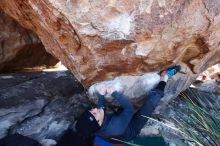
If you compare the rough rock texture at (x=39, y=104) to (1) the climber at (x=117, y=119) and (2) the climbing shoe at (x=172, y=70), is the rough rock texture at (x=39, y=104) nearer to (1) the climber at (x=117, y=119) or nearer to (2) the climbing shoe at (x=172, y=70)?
(1) the climber at (x=117, y=119)

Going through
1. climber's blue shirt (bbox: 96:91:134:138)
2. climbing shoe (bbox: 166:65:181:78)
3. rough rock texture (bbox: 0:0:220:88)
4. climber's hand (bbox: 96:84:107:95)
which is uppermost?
rough rock texture (bbox: 0:0:220:88)

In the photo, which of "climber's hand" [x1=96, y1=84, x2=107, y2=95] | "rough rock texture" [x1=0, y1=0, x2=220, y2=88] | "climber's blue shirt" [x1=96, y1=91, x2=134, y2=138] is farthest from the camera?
"climber's hand" [x1=96, y1=84, x2=107, y2=95]

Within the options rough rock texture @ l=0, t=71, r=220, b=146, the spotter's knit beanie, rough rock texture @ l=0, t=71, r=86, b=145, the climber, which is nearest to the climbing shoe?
the climber

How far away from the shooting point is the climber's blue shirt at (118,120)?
343 cm

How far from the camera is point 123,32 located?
309 centimetres

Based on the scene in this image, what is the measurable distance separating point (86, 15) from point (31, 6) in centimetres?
55

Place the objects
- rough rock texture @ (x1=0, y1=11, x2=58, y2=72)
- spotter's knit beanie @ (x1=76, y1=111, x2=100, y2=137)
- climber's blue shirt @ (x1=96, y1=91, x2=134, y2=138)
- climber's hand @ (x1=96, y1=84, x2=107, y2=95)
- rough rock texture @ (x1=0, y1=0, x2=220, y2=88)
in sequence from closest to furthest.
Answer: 1. rough rock texture @ (x1=0, y1=0, x2=220, y2=88)
2. spotter's knit beanie @ (x1=76, y1=111, x2=100, y2=137)
3. climber's blue shirt @ (x1=96, y1=91, x2=134, y2=138)
4. climber's hand @ (x1=96, y1=84, x2=107, y2=95)
5. rough rock texture @ (x1=0, y1=11, x2=58, y2=72)

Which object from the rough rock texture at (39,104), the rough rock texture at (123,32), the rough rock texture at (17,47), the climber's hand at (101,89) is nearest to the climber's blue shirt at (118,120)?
the climber's hand at (101,89)

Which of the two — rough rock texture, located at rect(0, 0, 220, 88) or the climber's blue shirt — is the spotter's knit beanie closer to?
the climber's blue shirt

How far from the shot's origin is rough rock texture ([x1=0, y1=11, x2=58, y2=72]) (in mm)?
4738

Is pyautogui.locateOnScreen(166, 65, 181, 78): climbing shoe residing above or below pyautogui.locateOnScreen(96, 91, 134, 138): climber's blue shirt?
above

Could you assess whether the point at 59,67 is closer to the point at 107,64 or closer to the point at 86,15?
the point at 107,64

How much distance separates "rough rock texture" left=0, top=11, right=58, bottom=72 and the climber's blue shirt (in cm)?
182

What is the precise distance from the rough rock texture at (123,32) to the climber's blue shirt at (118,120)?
0.25 meters
